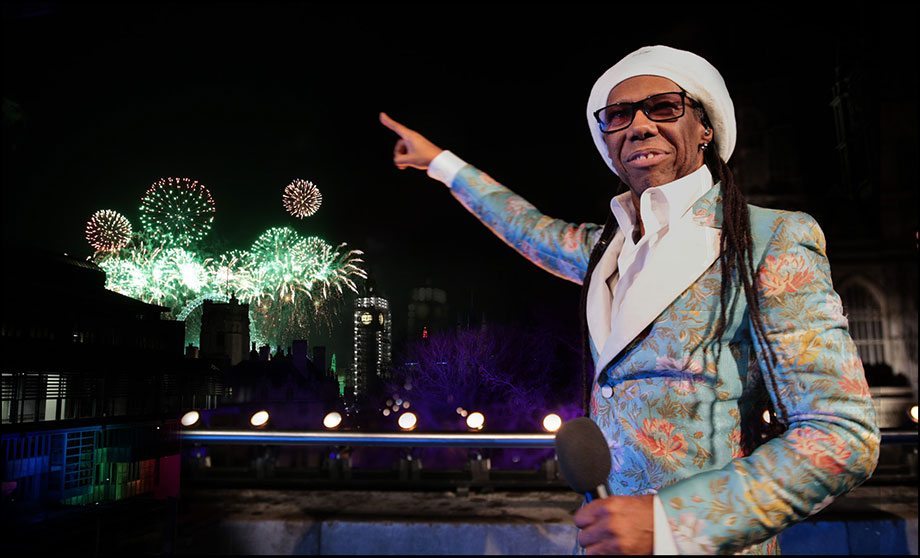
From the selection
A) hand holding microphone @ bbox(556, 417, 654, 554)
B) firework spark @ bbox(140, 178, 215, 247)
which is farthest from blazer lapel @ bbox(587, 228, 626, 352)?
firework spark @ bbox(140, 178, 215, 247)

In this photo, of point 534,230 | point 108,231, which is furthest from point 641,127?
point 108,231

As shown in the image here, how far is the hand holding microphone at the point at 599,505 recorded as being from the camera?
814 mm

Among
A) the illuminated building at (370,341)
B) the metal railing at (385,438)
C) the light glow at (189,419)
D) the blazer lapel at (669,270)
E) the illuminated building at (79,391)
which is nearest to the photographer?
the blazer lapel at (669,270)

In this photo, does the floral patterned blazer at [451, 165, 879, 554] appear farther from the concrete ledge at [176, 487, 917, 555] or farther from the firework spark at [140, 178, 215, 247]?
the firework spark at [140, 178, 215, 247]

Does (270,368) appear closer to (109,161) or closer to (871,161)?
(109,161)

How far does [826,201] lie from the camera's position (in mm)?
11531

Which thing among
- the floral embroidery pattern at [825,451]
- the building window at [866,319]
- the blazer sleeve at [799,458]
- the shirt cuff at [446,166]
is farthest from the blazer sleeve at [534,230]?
the building window at [866,319]

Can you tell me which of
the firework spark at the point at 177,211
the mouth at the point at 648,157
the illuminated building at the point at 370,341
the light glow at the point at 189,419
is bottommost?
the light glow at the point at 189,419

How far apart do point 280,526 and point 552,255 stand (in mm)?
1791

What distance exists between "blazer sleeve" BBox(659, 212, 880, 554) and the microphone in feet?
0.29

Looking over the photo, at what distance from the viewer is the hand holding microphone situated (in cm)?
81

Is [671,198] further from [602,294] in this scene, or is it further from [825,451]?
[825,451]

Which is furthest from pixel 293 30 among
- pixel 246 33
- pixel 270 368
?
pixel 270 368

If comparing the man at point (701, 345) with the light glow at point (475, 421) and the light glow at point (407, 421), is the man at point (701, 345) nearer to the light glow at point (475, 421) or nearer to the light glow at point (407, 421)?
the light glow at point (475, 421)
